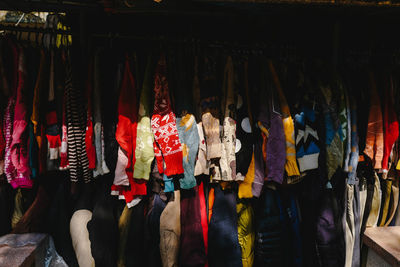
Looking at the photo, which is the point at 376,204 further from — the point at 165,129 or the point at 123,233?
the point at 123,233

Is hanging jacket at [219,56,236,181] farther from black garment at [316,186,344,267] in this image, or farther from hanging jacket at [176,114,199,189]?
black garment at [316,186,344,267]

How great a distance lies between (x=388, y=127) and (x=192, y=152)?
1457 mm

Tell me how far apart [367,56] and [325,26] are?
0.42 m

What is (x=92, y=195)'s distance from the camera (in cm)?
192

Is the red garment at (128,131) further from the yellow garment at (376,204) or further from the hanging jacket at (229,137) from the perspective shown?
the yellow garment at (376,204)

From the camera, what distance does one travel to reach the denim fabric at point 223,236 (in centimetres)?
187

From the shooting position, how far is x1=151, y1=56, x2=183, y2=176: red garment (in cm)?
172

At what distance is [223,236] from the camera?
187 cm

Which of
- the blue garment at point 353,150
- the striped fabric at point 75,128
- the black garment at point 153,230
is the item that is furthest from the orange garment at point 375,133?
the striped fabric at point 75,128

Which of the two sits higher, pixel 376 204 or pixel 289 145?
pixel 289 145

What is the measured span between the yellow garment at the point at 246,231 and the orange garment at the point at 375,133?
0.97 metres

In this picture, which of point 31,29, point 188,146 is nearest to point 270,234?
point 188,146

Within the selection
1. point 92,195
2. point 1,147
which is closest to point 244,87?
point 92,195

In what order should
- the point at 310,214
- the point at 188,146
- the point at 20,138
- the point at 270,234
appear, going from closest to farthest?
1. the point at 20,138
2. the point at 188,146
3. the point at 270,234
4. the point at 310,214
